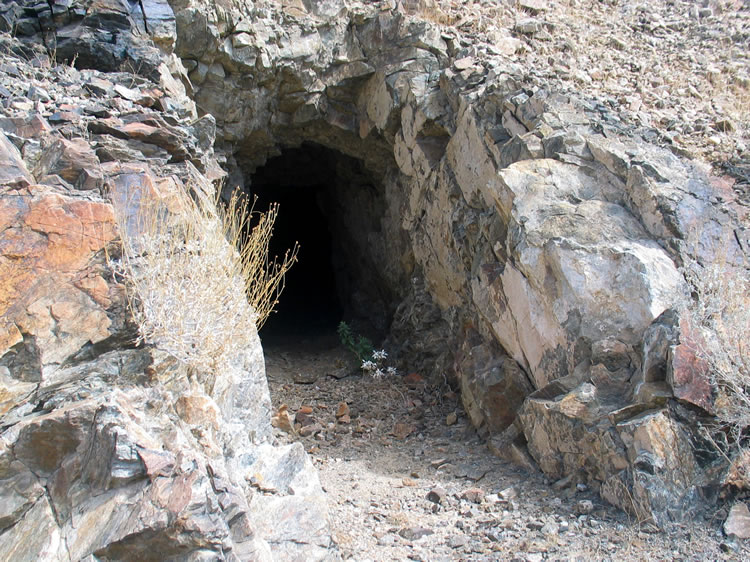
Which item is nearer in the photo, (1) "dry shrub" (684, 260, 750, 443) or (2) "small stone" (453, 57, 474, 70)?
(1) "dry shrub" (684, 260, 750, 443)

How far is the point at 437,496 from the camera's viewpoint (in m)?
4.56

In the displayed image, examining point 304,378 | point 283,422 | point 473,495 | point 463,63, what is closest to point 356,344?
point 304,378

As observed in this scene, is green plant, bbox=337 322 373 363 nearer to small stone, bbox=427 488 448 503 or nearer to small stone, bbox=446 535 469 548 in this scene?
small stone, bbox=427 488 448 503

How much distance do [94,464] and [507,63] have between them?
6258 millimetres

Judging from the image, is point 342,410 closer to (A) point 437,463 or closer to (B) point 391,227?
(A) point 437,463

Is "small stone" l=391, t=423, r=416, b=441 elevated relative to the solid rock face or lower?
lower

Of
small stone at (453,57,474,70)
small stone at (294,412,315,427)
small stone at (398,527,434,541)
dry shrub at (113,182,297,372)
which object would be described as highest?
small stone at (453,57,474,70)

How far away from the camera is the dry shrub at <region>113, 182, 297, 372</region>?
3.74 metres

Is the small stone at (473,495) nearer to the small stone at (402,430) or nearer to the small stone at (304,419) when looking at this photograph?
the small stone at (402,430)

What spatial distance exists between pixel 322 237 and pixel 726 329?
32.1 ft

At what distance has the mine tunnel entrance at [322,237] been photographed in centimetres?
1007

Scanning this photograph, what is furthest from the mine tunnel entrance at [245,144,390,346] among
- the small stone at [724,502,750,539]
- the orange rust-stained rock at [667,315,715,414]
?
the small stone at [724,502,750,539]

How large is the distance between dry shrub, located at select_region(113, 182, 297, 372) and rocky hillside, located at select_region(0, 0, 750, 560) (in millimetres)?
110

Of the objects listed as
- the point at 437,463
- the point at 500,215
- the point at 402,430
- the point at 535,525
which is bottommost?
the point at 402,430
